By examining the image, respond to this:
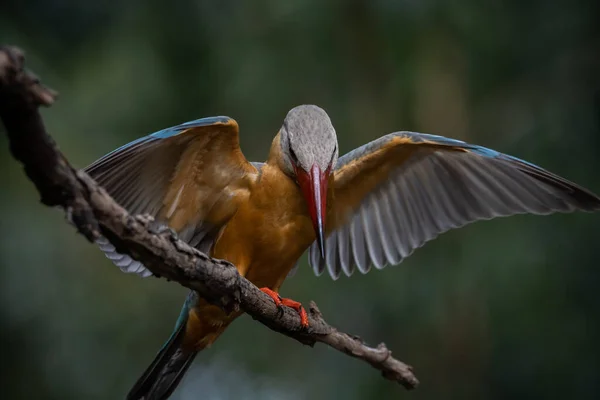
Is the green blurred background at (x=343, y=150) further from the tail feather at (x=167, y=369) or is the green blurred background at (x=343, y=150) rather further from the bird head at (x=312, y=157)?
the bird head at (x=312, y=157)

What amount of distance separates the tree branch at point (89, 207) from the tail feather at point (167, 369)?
2.60 feet

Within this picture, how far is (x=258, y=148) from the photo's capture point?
21.0ft

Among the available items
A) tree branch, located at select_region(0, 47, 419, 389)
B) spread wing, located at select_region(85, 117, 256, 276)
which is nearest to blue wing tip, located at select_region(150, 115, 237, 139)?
spread wing, located at select_region(85, 117, 256, 276)

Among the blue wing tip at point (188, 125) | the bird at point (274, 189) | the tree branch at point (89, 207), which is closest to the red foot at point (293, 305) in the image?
the bird at point (274, 189)

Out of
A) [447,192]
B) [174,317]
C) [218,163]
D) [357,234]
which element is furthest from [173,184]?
[174,317]

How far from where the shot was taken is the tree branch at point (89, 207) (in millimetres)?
1728

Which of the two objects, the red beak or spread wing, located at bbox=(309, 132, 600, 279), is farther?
spread wing, located at bbox=(309, 132, 600, 279)

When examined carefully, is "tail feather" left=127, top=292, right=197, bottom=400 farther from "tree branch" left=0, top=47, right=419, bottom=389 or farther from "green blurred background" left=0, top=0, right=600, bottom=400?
"green blurred background" left=0, top=0, right=600, bottom=400

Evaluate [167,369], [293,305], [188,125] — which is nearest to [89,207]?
[188,125]

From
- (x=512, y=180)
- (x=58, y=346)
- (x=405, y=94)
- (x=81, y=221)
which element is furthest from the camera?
(x=405, y=94)

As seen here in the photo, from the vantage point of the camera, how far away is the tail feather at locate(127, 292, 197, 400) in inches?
142

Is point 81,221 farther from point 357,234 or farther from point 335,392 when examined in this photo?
point 335,392

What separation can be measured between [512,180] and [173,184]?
169cm

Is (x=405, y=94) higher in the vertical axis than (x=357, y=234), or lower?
higher
